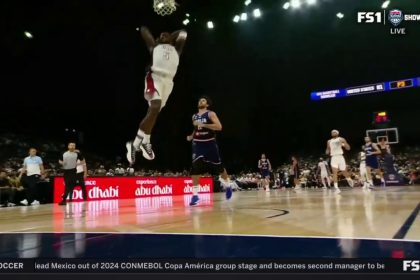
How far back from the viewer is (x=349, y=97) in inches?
Answer: 373

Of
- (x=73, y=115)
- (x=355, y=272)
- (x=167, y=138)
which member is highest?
(x=73, y=115)

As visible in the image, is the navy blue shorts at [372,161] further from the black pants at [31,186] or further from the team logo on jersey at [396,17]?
the black pants at [31,186]

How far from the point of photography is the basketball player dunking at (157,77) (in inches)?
314

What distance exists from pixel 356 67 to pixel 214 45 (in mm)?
3158

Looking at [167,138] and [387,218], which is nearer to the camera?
[387,218]

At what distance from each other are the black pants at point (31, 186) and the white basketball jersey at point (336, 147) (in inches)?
263

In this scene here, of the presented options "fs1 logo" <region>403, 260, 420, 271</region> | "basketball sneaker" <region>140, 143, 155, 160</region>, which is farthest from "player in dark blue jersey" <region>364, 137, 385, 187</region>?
"fs1 logo" <region>403, 260, 420, 271</region>

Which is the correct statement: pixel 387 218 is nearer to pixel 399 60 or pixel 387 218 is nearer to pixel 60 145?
pixel 399 60

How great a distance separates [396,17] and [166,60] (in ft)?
14.4

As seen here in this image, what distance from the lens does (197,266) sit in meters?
2.14

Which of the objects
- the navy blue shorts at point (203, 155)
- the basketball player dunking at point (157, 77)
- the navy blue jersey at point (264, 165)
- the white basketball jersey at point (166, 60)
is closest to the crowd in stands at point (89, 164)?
the navy blue jersey at point (264, 165)

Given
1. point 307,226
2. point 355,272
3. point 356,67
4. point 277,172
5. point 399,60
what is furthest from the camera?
point 277,172

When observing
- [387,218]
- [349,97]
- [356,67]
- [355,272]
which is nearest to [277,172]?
[349,97]

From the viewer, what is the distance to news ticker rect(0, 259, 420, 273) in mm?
2068
